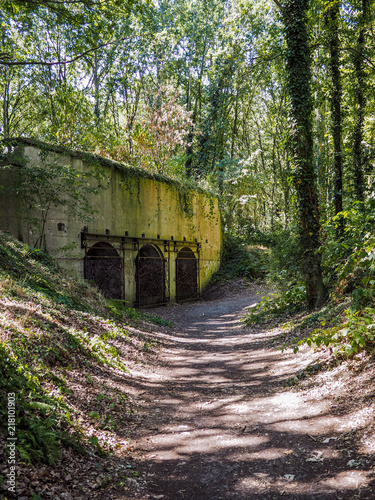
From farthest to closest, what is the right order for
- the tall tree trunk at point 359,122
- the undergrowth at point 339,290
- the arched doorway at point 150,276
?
the arched doorway at point 150,276
the tall tree trunk at point 359,122
the undergrowth at point 339,290

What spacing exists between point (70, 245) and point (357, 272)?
819 cm

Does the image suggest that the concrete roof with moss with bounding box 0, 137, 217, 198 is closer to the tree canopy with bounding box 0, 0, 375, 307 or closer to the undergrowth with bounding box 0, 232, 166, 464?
the tree canopy with bounding box 0, 0, 375, 307

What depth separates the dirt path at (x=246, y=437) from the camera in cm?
269

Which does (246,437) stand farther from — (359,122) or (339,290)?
(359,122)

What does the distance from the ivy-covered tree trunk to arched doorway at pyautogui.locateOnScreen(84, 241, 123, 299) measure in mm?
7009

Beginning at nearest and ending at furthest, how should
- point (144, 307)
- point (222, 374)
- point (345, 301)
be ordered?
point (222, 374)
point (345, 301)
point (144, 307)

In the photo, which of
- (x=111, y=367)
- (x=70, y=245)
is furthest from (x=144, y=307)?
(x=111, y=367)

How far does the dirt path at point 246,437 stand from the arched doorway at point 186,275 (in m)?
10.5

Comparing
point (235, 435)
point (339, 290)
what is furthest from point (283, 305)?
point (235, 435)

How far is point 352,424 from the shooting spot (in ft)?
10.9

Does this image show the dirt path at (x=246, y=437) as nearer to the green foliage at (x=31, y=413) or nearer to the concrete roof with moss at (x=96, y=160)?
the green foliage at (x=31, y=413)

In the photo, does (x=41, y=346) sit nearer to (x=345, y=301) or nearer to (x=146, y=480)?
(x=146, y=480)

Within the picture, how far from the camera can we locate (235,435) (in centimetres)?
363

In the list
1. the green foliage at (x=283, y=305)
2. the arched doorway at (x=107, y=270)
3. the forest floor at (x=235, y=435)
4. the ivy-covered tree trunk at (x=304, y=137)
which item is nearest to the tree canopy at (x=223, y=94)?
the ivy-covered tree trunk at (x=304, y=137)
